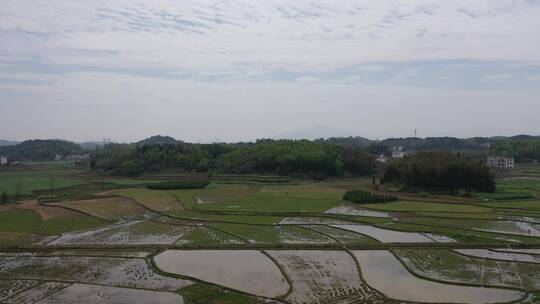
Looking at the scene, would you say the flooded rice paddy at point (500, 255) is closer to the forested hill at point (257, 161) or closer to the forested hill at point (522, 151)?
the forested hill at point (257, 161)

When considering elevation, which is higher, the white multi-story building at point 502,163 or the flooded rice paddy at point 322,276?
the white multi-story building at point 502,163

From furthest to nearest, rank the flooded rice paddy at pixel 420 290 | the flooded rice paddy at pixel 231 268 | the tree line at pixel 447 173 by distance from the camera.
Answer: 1. the tree line at pixel 447 173
2. the flooded rice paddy at pixel 231 268
3. the flooded rice paddy at pixel 420 290

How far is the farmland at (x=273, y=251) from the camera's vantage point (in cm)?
1631

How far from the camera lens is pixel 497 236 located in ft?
79.7

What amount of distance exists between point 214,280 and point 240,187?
3375 centimetres

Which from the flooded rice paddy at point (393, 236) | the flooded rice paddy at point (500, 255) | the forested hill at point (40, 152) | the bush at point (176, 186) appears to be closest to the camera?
the flooded rice paddy at point (500, 255)

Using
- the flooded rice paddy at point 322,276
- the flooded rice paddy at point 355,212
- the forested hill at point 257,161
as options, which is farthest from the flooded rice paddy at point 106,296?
the forested hill at point 257,161

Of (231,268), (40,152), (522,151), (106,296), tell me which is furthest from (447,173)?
(40,152)

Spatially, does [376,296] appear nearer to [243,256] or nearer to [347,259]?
[347,259]

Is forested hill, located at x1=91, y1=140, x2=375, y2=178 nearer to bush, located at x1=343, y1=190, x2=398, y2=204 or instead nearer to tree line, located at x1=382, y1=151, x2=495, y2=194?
tree line, located at x1=382, y1=151, x2=495, y2=194

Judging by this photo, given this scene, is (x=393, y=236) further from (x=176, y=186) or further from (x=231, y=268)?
(x=176, y=186)

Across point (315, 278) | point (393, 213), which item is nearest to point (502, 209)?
point (393, 213)

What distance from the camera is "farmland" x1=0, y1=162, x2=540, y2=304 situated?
53.5 feet

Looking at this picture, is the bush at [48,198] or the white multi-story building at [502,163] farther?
the white multi-story building at [502,163]
